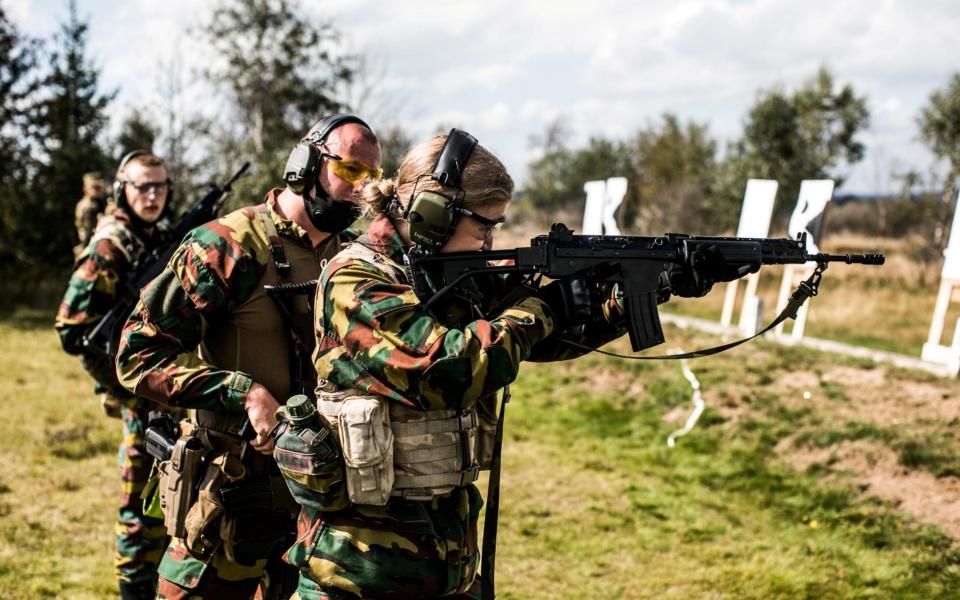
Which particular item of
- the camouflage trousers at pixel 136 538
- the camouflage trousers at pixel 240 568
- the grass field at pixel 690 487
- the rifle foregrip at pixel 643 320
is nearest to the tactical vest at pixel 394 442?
the rifle foregrip at pixel 643 320

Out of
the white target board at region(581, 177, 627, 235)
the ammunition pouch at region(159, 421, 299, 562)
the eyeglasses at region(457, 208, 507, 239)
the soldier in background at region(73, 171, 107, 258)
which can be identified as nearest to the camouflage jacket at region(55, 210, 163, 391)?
the ammunition pouch at region(159, 421, 299, 562)

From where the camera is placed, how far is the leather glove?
262 centimetres

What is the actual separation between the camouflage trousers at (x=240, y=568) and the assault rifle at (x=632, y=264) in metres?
1.31

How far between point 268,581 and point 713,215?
40.4 m

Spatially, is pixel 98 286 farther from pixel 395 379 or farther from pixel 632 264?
pixel 632 264

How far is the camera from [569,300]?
2629 mm

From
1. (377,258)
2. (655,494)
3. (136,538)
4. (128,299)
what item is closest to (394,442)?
(377,258)

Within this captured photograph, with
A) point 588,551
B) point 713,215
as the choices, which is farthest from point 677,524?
point 713,215

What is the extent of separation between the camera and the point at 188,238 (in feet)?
10.5

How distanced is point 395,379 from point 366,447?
0.20 metres

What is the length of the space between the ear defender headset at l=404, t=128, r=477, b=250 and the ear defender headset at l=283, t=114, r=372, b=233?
845 mm

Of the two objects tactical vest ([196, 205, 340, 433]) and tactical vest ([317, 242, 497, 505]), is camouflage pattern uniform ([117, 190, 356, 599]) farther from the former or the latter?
tactical vest ([317, 242, 497, 505])

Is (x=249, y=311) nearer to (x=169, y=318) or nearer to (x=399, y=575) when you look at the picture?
(x=169, y=318)

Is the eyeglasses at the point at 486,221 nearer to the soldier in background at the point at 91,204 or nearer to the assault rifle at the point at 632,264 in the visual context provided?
the assault rifle at the point at 632,264
